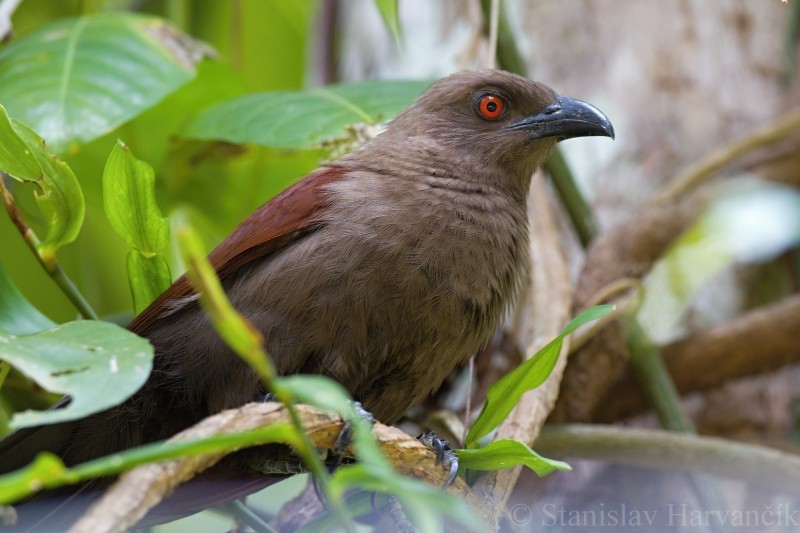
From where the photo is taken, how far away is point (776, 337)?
3.12 metres

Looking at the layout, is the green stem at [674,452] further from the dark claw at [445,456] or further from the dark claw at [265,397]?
the dark claw at [265,397]

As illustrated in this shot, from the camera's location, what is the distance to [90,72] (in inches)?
106

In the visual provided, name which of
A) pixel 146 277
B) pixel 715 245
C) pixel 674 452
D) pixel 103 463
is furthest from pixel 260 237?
pixel 715 245

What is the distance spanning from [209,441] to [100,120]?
1.63m

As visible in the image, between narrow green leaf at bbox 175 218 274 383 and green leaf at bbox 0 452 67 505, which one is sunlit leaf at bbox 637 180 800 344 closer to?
narrow green leaf at bbox 175 218 274 383

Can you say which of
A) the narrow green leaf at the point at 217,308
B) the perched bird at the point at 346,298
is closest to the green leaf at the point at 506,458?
the perched bird at the point at 346,298

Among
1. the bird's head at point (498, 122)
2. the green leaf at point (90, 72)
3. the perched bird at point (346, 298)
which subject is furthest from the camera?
the bird's head at point (498, 122)

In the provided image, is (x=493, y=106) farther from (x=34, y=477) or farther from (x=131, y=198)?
(x=34, y=477)

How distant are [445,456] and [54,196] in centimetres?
111

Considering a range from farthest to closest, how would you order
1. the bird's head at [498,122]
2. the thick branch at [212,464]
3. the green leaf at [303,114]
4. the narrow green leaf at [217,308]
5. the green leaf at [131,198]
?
the bird's head at [498,122] < the green leaf at [303,114] < the green leaf at [131,198] < the thick branch at [212,464] < the narrow green leaf at [217,308]

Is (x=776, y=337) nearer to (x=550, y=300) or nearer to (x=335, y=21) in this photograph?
(x=550, y=300)

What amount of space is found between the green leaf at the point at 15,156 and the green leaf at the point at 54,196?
18 mm

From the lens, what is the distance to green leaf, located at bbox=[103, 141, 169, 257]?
1.99 metres

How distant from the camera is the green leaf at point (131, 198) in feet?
6.53
